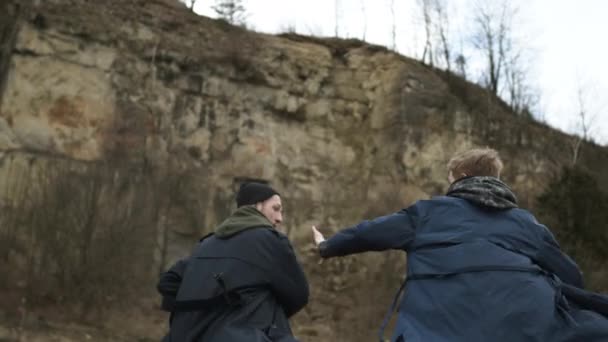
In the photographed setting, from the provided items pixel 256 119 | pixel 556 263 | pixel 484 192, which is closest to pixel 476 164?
pixel 484 192

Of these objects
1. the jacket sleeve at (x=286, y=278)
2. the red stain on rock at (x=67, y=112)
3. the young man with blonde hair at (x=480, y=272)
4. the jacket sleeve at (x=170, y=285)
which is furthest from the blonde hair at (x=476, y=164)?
the red stain on rock at (x=67, y=112)

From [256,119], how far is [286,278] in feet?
44.2

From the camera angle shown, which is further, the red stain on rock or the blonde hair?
the red stain on rock

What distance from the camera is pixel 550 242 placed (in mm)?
3303

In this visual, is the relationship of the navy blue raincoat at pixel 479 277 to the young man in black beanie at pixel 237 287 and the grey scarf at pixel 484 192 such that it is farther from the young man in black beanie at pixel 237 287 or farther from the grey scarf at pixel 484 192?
the young man in black beanie at pixel 237 287

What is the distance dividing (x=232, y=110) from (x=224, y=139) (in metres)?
0.80

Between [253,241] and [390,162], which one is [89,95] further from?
[253,241]

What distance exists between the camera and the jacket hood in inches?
161

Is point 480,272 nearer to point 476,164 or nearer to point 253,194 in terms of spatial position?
point 476,164

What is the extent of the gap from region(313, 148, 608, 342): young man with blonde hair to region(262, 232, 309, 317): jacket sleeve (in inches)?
20.2

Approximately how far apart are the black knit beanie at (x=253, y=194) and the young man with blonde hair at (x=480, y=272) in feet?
3.02

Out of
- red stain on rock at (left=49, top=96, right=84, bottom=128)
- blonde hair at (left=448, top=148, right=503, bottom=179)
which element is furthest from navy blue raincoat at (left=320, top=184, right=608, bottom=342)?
red stain on rock at (left=49, top=96, right=84, bottom=128)

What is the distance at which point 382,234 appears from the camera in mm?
3301

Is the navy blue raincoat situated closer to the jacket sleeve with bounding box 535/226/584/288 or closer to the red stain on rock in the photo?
the jacket sleeve with bounding box 535/226/584/288
